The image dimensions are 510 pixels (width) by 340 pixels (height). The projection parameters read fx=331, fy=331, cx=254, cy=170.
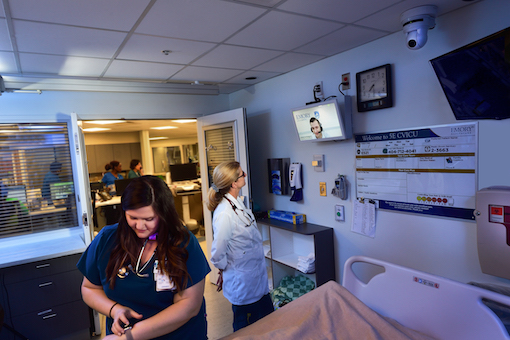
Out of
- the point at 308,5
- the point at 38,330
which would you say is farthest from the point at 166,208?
the point at 38,330

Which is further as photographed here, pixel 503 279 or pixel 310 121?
pixel 310 121

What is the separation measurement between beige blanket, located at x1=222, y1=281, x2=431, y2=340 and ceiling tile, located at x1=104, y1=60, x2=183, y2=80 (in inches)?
91.4

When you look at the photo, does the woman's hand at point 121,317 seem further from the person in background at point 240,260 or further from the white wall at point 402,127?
the white wall at point 402,127

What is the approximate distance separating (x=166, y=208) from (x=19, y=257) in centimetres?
238

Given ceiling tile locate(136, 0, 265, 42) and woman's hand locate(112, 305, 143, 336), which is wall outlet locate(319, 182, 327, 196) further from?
woman's hand locate(112, 305, 143, 336)

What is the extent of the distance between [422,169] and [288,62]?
1541 mm

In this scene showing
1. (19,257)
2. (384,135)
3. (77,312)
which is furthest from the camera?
(77,312)

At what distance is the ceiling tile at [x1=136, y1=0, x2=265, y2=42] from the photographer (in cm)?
181

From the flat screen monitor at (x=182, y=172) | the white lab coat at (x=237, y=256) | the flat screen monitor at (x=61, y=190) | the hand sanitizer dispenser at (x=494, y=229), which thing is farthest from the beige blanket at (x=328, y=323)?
the flat screen monitor at (x=182, y=172)

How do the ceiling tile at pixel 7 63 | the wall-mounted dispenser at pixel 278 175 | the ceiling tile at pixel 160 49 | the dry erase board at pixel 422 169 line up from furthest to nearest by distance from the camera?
1. the wall-mounted dispenser at pixel 278 175
2. the ceiling tile at pixel 7 63
3. the ceiling tile at pixel 160 49
4. the dry erase board at pixel 422 169

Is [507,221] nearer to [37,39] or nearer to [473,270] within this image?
[473,270]

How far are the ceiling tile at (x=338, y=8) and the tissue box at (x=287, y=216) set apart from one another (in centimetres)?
198

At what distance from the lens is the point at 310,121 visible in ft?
10.1

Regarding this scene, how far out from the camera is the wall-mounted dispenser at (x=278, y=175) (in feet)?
12.1
